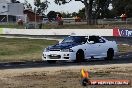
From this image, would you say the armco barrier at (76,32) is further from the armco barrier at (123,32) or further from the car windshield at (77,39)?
the car windshield at (77,39)

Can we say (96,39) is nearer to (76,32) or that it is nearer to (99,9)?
(76,32)

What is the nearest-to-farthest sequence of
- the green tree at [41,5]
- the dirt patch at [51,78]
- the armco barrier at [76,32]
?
the dirt patch at [51,78], the armco barrier at [76,32], the green tree at [41,5]

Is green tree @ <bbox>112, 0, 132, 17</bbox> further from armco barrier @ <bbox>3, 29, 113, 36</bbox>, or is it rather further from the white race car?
the white race car

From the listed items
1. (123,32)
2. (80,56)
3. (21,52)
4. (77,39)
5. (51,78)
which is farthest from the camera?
(123,32)

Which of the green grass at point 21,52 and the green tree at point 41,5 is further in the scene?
the green tree at point 41,5

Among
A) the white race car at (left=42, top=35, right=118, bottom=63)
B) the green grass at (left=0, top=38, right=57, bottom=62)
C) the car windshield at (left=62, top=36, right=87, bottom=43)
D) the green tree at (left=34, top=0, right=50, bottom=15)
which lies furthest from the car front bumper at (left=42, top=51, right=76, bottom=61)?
the green tree at (left=34, top=0, right=50, bottom=15)

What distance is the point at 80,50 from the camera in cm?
2114

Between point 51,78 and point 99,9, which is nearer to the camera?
point 51,78

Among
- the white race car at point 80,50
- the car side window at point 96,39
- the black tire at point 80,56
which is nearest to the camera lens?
the white race car at point 80,50

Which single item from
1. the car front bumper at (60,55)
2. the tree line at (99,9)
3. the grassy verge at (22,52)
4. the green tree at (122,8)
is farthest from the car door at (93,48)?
the green tree at (122,8)

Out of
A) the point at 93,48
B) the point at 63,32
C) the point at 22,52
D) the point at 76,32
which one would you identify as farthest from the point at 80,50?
the point at 63,32

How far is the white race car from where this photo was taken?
2072 cm

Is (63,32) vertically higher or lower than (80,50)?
lower

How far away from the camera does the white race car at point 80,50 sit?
20719 millimetres
